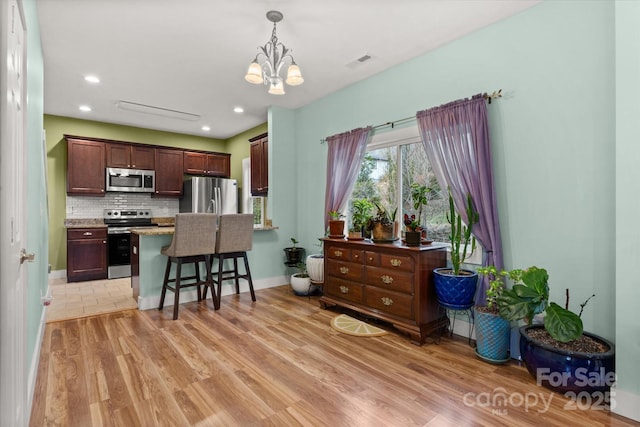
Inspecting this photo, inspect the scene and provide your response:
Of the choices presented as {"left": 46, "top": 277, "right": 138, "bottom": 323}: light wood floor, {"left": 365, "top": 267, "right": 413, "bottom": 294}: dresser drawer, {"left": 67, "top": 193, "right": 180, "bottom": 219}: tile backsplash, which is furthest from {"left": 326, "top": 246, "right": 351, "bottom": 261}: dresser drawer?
{"left": 67, "top": 193, "right": 180, "bottom": 219}: tile backsplash

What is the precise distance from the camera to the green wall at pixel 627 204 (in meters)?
1.83

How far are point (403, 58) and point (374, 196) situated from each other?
151 cm

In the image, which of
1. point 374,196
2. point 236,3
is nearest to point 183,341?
point 374,196

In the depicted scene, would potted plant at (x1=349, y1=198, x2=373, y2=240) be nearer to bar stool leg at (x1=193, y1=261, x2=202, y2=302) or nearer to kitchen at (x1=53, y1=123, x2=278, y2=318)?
bar stool leg at (x1=193, y1=261, x2=202, y2=302)

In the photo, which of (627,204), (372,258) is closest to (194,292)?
(372,258)

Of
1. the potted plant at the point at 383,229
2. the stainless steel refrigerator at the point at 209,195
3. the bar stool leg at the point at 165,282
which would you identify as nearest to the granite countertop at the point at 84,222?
the stainless steel refrigerator at the point at 209,195

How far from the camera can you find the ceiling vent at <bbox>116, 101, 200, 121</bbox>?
4.72m

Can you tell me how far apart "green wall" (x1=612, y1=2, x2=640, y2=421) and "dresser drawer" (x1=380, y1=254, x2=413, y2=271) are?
1.34 m

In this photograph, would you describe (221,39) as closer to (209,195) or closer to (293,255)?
(293,255)

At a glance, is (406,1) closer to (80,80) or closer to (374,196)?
(374,196)

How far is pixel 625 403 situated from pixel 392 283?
1607 millimetres

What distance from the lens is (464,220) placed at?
2.81 m

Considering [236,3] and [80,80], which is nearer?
[236,3]

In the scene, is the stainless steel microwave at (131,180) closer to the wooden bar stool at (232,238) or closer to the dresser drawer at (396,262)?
the wooden bar stool at (232,238)
